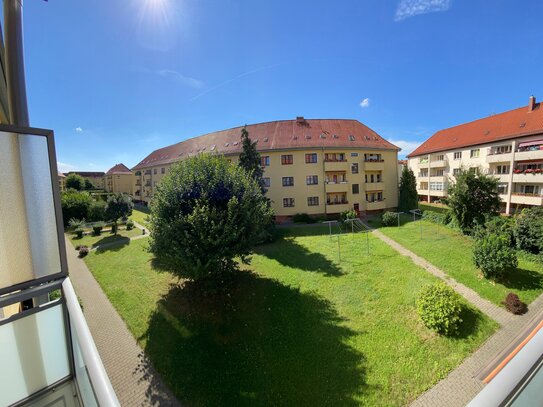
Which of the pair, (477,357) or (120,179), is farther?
(120,179)

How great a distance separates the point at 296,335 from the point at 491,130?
41.8 meters

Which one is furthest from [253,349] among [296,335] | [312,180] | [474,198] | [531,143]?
[531,143]

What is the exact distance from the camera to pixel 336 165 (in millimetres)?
30281

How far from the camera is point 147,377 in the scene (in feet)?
27.5

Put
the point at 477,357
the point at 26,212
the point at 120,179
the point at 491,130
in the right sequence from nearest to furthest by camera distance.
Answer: the point at 26,212, the point at 477,357, the point at 491,130, the point at 120,179

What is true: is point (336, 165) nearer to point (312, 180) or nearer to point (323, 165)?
point (323, 165)

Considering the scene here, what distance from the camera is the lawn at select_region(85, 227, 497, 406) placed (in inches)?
311

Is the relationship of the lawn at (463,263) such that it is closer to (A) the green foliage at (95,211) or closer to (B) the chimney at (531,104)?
(B) the chimney at (531,104)

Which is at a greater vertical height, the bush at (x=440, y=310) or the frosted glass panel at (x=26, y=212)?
the frosted glass panel at (x=26, y=212)

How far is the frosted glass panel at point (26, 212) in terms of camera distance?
255 cm

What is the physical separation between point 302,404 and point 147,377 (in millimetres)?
5411

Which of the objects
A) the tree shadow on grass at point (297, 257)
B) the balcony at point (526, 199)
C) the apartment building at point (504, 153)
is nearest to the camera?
the tree shadow on grass at point (297, 257)

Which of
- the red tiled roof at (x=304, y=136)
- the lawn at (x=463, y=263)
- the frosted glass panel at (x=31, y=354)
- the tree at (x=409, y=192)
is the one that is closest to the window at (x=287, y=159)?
the red tiled roof at (x=304, y=136)

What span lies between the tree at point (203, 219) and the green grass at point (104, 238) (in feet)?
54.6
